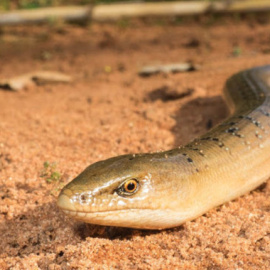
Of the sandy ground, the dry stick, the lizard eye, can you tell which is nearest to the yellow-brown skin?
the lizard eye

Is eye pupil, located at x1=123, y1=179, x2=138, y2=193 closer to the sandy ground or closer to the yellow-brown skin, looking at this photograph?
the yellow-brown skin

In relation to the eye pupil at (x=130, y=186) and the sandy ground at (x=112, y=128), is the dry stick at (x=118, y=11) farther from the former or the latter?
the eye pupil at (x=130, y=186)

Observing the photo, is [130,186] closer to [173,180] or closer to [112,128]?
[173,180]

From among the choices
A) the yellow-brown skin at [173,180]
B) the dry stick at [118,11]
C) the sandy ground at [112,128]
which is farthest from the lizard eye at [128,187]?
the dry stick at [118,11]

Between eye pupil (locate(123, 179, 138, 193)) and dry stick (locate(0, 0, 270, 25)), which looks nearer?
eye pupil (locate(123, 179, 138, 193))

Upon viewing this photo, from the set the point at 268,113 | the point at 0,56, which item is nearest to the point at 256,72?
the point at 268,113

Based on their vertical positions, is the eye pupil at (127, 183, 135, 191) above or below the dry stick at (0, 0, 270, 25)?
above

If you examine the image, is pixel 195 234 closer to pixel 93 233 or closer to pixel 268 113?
pixel 93 233
